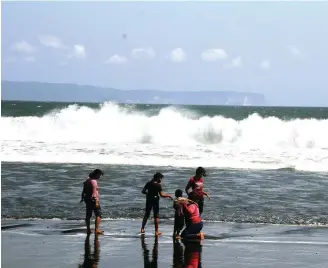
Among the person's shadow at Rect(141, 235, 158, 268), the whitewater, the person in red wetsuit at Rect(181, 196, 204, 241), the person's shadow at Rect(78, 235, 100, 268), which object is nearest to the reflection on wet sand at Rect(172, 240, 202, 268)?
the person in red wetsuit at Rect(181, 196, 204, 241)

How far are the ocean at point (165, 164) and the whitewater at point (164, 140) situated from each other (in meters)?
0.06

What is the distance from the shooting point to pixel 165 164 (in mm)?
30531

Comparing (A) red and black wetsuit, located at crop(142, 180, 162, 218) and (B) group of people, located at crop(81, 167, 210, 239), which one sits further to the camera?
(A) red and black wetsuit, located at crop(142, 180, 162, 218)

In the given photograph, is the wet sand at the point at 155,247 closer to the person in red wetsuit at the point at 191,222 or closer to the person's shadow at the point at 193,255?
the person's shadow at the point at 193,255

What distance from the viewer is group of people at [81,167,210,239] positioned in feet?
42.0

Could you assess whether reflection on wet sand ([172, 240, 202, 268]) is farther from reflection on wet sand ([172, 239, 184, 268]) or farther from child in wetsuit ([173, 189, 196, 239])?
child in wetsuit ([173, 189, 196, 239])

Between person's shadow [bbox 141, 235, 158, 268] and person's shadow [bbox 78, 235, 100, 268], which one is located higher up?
person's shadow [bbox 141, 235, 158, 268]

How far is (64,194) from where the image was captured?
2016 cm

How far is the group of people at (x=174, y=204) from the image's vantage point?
12797 millimetres

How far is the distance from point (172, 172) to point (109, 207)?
8.92m

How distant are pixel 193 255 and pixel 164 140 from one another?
31843 millimetres

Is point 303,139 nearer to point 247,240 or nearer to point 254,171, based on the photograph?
point 254,171

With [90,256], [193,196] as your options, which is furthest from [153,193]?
[90,256]

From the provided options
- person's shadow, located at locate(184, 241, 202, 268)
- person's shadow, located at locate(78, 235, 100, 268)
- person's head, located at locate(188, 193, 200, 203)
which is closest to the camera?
person's shadow, located at locate(78, 235, 100, 268)
